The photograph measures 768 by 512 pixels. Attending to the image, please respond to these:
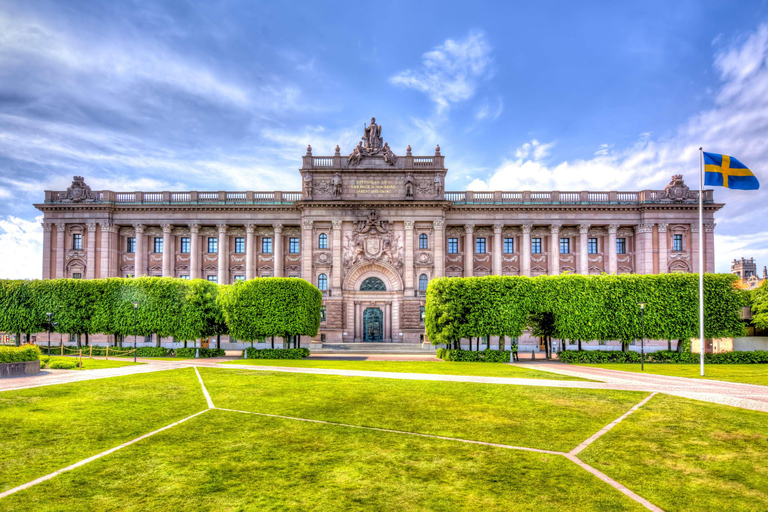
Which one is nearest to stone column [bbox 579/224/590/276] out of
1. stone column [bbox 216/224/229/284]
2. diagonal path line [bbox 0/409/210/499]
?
stone column [bbox 216/224/229/284]

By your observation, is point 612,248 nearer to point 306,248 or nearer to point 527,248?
point 527,248

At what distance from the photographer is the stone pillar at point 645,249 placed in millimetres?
60562

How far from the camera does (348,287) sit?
192ft

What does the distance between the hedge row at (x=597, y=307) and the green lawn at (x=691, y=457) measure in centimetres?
2271

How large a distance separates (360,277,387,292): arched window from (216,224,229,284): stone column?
19366mm

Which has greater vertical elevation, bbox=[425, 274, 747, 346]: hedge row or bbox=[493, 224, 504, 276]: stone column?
bbox=[493, 224, 504, 276]: stone column

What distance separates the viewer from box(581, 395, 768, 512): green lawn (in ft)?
29.8

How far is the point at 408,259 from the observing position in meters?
58.5

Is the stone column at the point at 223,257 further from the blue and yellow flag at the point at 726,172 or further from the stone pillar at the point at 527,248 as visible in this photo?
the blue and yellow flag at the point at 726,172

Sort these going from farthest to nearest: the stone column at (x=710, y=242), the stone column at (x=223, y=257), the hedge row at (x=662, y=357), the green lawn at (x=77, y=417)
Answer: the stone column at (x=223, y=257), the stone column at (x=710, y=242), the hedge row at (x=662, y=357), the green lawn at (x=77, y=417)

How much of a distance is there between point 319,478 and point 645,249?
62.6m

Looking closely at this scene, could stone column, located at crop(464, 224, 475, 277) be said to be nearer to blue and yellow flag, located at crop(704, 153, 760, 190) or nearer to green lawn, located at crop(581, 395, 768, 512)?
blue and yellow flag, located at crop(704, 153, 760, 190)

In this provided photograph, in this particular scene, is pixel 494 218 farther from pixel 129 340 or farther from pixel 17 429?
pixel 17 429

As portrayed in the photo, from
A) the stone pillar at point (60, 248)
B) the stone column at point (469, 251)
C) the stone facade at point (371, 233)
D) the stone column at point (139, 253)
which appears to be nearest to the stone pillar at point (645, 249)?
the stone facade at point (371, 233)
